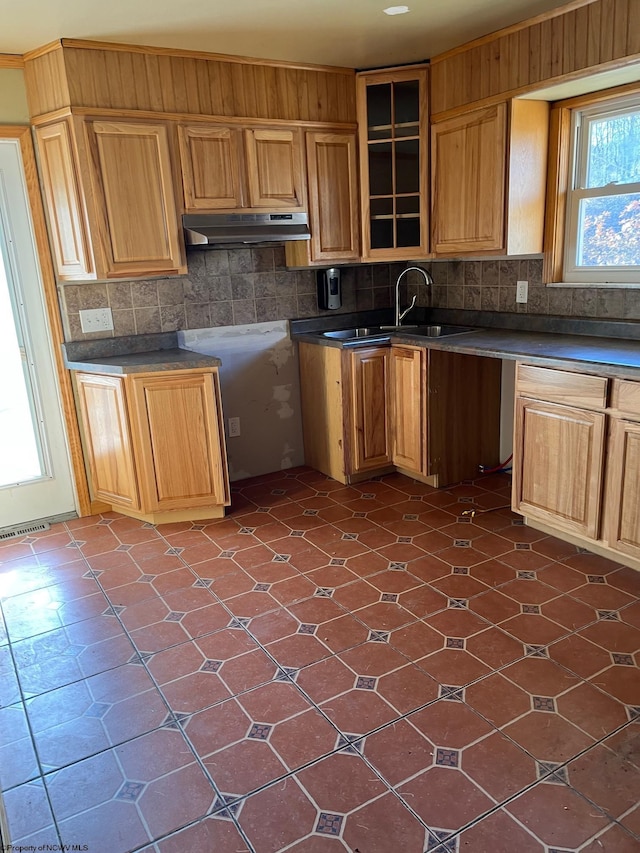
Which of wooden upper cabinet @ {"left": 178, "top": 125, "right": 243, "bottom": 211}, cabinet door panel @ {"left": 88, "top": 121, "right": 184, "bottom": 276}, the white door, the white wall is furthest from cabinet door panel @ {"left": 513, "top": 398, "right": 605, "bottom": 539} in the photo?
the white wall

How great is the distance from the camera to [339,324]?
4242mm

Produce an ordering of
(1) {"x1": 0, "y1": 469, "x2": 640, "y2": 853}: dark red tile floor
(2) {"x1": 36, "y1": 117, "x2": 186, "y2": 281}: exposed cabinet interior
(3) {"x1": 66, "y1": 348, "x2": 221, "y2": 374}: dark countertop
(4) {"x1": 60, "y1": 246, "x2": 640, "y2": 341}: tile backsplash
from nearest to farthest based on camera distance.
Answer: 1. (1) {"x1": 0, "y1": 469, "x2": 640, "y2": 853}: dark red tile floor
2. (2) {"x1": 36, "y1": 117, "x2": 186, "y2": 281}: exposed cabinet interior
3. (3) {"x1": 66, "y1": 348, "x2": 221, "y2": 374}: dark countertop
4. (4) {"x1": 60, "y1": 246, "x2": 640, "y2": 341}: tile backsplash

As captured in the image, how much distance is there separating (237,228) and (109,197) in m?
0.65

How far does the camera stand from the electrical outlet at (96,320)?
349cm

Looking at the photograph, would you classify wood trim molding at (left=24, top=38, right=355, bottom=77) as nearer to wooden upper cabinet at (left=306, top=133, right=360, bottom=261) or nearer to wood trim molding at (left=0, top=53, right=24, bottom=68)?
wood trim molding at (left=0, top=53, right=24, bottom=68)

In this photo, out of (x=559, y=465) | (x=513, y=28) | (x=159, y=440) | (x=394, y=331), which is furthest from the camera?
(x=394, y=331)

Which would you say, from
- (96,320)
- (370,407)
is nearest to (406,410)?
(370,407)

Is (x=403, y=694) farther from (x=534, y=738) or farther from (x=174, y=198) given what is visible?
(x=174, y=198)

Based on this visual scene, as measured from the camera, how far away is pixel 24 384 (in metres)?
3.47

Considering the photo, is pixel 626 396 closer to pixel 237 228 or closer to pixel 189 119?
pixel 237 228

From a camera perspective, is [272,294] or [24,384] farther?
[272,294]

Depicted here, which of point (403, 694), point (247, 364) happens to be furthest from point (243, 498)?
point (403, 694)

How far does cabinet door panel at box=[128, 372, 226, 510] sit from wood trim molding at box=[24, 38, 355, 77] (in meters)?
1.58

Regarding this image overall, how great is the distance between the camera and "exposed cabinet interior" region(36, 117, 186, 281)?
309 centimetres
